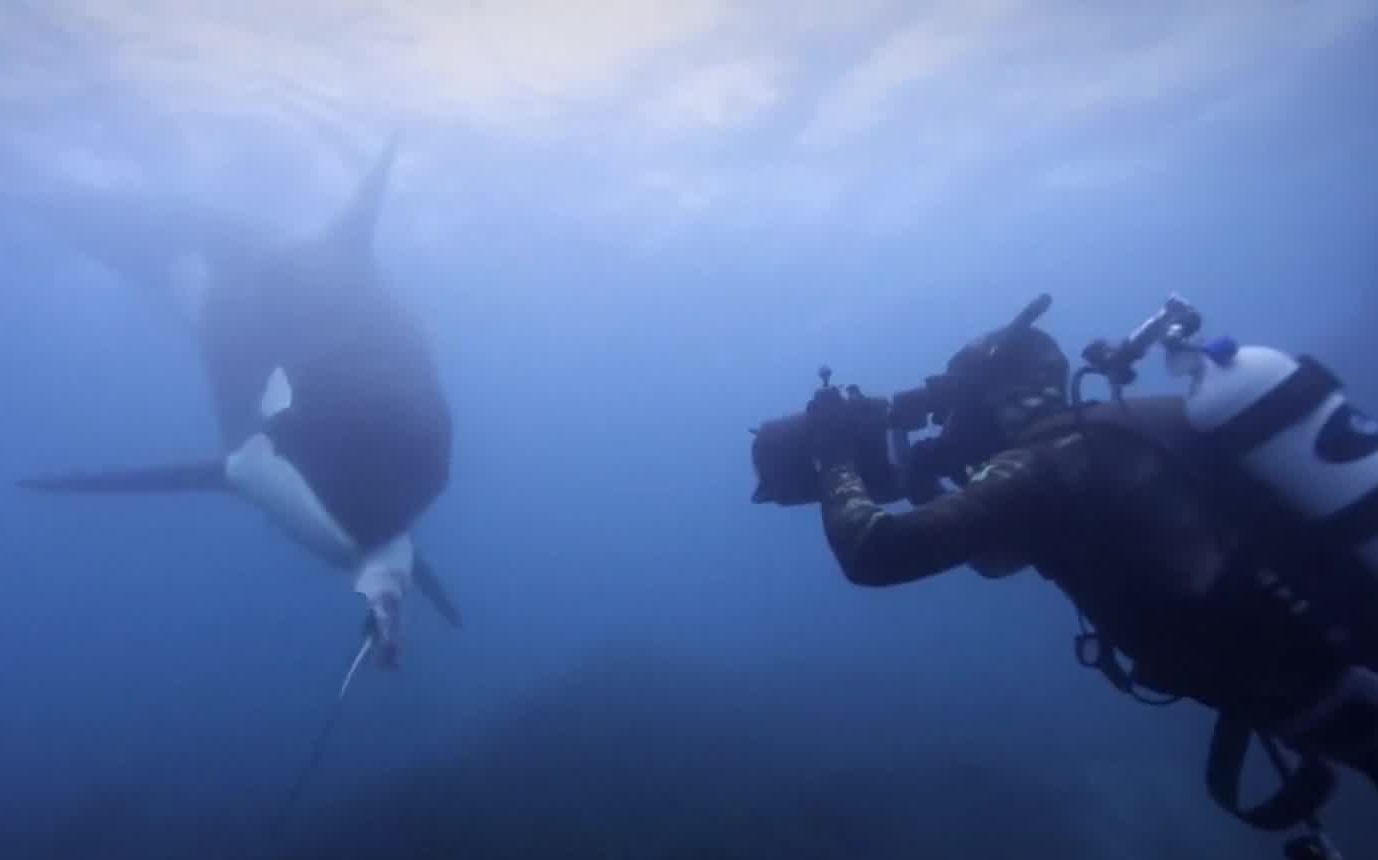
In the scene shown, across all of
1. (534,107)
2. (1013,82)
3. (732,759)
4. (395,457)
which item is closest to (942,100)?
(1013,82)

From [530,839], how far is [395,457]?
279 inches

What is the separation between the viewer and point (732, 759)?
14508mm

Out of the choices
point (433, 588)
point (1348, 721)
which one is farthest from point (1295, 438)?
point (433, 588)

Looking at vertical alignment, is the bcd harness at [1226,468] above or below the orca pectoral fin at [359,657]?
above

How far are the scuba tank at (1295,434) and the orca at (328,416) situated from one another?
5435 millimetres

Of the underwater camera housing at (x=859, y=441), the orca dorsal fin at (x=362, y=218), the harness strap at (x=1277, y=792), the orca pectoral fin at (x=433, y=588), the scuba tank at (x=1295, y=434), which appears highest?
the scuba tank at (x=1295, y=434)

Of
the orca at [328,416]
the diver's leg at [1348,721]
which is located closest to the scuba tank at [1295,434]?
the diver's leg at [1348,721]

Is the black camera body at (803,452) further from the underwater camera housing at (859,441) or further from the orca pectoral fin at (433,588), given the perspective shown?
the orca pectoral fin at (433,588)

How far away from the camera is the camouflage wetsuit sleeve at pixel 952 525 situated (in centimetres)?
281

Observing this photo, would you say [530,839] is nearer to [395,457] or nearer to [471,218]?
[395,457]

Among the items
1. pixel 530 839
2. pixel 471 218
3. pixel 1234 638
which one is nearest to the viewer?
pixel 1234 638

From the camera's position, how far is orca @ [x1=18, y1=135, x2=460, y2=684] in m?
7.06

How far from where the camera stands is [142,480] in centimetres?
1052

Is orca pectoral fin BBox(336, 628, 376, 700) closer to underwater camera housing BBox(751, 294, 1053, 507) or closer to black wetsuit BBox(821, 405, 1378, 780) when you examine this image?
underwater camera housing BBox(751, 294, 1053, 507)
